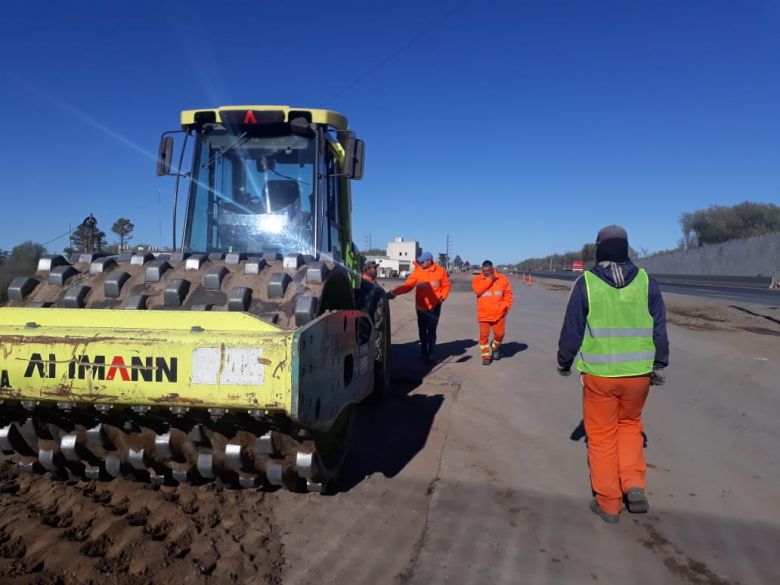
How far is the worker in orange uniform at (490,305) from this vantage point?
8992 millimetres

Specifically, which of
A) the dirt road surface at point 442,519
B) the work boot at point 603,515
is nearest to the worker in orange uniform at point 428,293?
the dirt road surface at point 442,519

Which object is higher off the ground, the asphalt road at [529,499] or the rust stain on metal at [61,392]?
the rust stain on metal at [61,392]

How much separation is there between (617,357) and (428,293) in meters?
5.32

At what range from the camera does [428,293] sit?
9.00m

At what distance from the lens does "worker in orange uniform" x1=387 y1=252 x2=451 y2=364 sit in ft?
29.6

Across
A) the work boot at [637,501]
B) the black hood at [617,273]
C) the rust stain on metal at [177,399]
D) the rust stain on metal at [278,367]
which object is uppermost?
the black hood at [617,273]

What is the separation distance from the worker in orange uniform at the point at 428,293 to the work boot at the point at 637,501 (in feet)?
17.6

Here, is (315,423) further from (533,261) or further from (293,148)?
(533,261)

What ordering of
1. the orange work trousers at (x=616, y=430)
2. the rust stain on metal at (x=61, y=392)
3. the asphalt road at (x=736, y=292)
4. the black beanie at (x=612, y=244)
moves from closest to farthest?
the rust stain on metal at (x=61, y=392) < the orange work trousers at (x=616, y=430) < the black beanie at (x=612, y=244) < the asphalt road at (x=736, y=292)

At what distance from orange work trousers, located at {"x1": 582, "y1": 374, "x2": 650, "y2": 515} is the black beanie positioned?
0.78 metres

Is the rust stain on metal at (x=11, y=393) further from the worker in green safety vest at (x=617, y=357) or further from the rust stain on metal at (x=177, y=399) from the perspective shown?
the worker in green safety vest at (x=617, y=357)

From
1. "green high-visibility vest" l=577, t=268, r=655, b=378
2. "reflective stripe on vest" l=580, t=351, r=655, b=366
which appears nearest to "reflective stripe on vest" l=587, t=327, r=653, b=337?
"green high-visibility vest" l=577, t=268, r=655, b=378

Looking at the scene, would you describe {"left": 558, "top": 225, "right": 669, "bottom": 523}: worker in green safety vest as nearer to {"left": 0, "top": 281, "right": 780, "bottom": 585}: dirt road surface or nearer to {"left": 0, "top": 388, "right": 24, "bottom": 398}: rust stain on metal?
{"left": 0, "top": 281, "right": 780, "bottom": 585}: dirt road surface

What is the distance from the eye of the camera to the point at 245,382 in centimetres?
273
